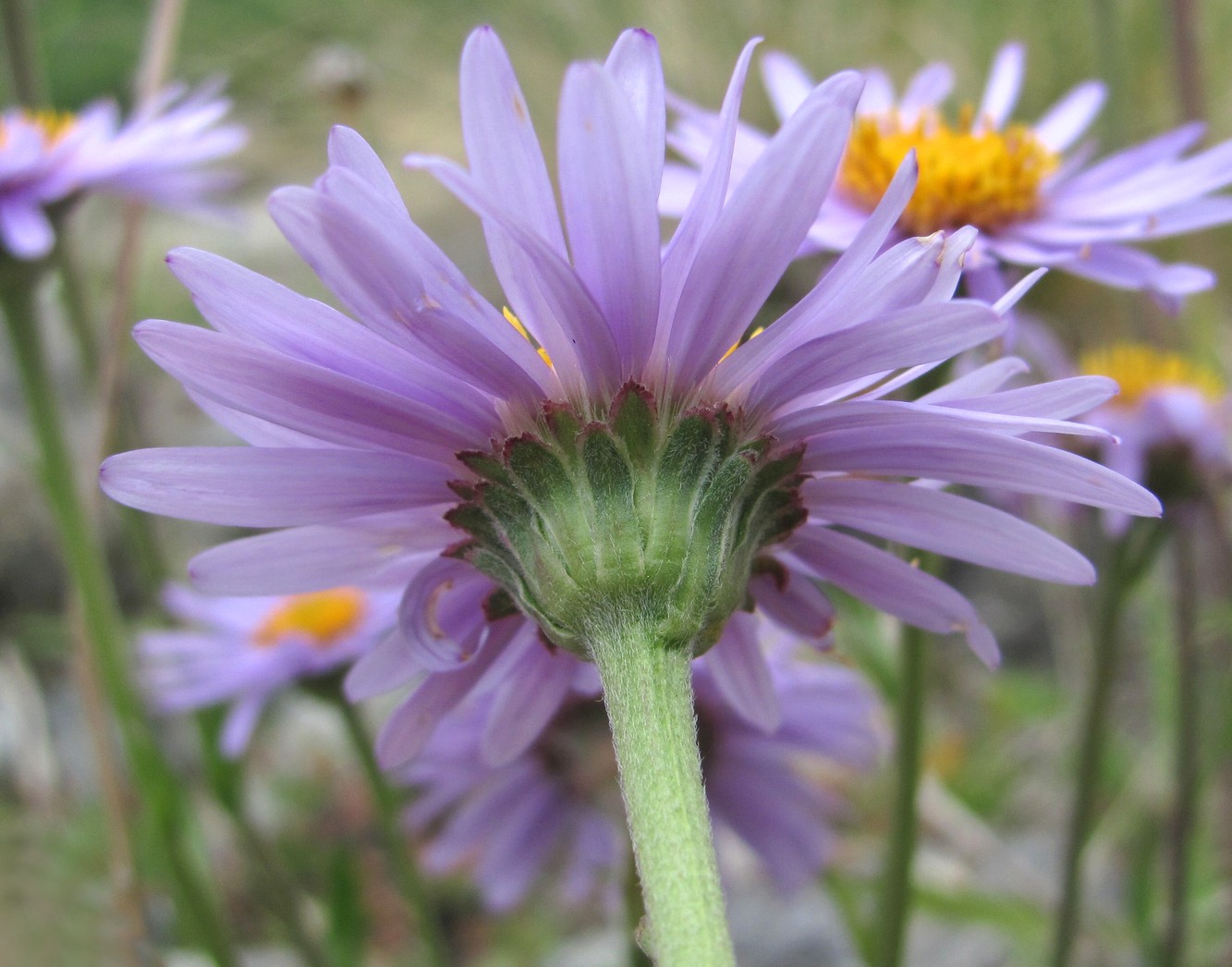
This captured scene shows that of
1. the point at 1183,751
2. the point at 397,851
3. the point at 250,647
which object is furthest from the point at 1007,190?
the point at 250,647

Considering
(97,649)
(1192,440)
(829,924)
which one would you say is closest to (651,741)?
(97,649)

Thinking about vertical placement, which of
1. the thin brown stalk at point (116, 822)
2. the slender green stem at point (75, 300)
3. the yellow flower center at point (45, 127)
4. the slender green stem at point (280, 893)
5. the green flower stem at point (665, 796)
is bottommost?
the slender green stem at point (280, 893)

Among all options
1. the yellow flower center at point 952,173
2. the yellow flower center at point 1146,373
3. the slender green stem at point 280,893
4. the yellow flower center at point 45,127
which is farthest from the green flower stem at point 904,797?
the yellow flower center at point 45,127

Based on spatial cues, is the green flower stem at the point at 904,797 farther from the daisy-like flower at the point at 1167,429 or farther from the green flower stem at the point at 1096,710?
the daisy-like flower at the point at 1167,429

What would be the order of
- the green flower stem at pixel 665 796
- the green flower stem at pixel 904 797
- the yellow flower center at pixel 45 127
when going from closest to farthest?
the green flower stem at pixel 665 796
the green flower stem at pixel 904 797
the yellow flower center at pixel 45 127

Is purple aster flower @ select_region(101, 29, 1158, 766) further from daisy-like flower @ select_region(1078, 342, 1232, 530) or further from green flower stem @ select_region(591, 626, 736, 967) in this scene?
daisy-like flower @ select_region(1078, 342, 1232, 530)

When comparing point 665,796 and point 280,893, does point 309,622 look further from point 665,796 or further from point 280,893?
point 665,796

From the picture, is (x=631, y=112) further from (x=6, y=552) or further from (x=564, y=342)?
(x=6, y=552)
